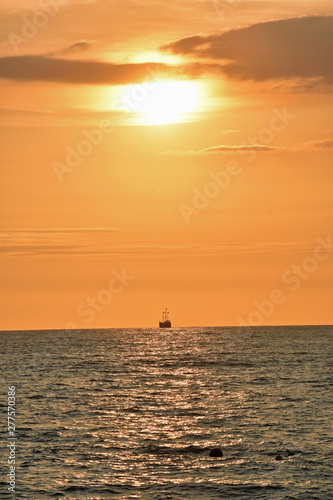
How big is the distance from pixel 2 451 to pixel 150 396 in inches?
1546

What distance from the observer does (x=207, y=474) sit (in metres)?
53.6

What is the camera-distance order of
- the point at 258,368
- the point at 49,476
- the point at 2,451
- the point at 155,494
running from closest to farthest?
the point at 155,494
the point at 49,476
the point at 2,451
the point at 258,368

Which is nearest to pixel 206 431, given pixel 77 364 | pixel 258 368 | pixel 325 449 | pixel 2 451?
pixel 325 449

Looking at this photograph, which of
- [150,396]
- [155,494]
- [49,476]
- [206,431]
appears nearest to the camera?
[155,494]

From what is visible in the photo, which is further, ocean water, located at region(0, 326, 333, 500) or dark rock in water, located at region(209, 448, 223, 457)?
dark rock in water, located at region(209, 448, 223, 457)

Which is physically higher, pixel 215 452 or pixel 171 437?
pixel 171 437

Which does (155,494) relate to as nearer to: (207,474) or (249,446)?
(207,474)

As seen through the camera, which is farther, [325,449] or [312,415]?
[312,415]

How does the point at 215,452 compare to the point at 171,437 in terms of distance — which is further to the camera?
the point at 171,437

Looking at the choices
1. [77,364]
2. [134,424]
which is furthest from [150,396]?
[77,364]

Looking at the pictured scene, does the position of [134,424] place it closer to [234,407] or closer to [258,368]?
[234,407]

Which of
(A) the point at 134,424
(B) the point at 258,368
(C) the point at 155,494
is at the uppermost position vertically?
(B) the point at 258,368

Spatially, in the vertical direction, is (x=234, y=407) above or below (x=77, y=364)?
below

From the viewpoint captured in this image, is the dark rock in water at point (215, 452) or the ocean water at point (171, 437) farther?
the dark rock in water at point (215, 452)
